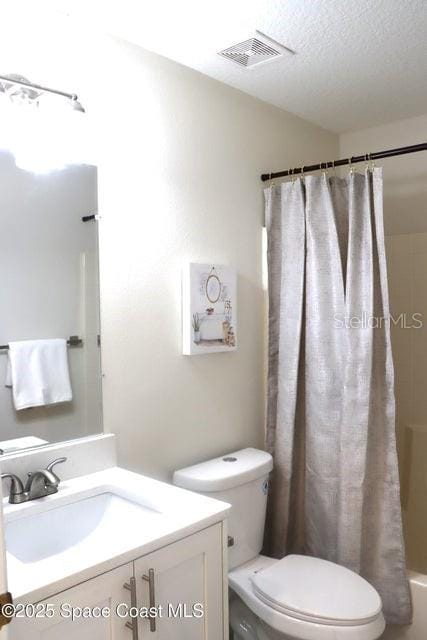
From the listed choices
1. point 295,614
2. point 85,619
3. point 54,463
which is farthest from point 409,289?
point 85,619

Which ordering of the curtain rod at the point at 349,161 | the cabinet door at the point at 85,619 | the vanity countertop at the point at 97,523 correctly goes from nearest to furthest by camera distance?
the cabinet door at the point at 85,619, the vanity countertop at the point at 97,523, the curtain rod at the point at 349,161

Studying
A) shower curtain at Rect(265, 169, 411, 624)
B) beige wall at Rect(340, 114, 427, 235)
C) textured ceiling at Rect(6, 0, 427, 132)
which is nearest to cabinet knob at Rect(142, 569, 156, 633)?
shower curtain at Rect(265, 169, 411, 624)

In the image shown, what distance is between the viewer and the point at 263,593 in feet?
5.96

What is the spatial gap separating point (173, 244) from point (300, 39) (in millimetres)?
889

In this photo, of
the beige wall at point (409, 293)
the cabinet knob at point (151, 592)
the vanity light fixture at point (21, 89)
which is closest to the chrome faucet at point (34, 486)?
the cabinet knob at point (151, 592)

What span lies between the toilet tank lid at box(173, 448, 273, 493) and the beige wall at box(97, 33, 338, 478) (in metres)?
0.08

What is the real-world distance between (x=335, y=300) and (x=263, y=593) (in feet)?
3.85

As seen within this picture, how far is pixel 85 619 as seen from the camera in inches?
46.8

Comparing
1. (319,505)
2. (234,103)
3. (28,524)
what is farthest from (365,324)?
(28,524)

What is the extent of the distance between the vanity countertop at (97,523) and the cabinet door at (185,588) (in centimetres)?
4

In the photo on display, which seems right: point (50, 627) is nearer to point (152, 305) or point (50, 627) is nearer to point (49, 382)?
point (49, 382)

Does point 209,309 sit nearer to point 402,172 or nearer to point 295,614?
point 295,614

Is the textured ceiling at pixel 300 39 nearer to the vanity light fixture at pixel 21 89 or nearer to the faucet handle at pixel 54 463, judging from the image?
the vanity light fixture at pixel 21 89

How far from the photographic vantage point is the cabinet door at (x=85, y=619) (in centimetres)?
110
